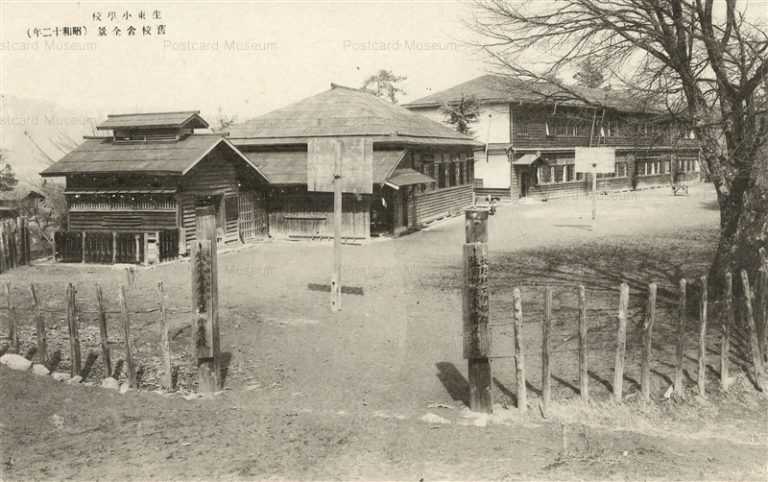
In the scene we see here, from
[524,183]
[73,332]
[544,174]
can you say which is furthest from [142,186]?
[544,174]

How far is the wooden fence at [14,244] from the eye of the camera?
1872 centimetres

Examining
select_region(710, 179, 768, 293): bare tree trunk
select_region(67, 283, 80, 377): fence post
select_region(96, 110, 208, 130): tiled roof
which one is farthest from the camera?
select_region(96, 110, 208, 130): tiled roof

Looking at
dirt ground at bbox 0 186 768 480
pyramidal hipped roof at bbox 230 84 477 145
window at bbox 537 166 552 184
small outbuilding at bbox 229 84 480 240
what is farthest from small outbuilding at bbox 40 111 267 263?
window at bbox 537 166 552 184

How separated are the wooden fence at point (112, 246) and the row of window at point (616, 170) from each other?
26.3 metres

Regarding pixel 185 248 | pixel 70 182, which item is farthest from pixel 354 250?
pixel 70 182

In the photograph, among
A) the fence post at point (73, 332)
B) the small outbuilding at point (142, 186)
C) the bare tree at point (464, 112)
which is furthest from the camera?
the bare tree at point (464, 112)

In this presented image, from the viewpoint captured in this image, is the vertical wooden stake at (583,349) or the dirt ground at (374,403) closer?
the dirt ground at (374,403)

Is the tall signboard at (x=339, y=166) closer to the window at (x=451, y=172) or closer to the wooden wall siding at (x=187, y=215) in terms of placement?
the wooden wall siding at (x=187, y=215)

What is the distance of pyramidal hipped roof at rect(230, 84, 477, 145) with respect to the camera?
26.3 metres

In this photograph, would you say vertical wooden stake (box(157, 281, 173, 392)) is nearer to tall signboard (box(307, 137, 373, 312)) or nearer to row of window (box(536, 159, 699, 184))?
tall signboard (box(307, 137, 373, 312))

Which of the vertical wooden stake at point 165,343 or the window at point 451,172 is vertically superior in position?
the window at point 451,172

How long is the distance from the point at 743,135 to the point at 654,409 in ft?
17.2

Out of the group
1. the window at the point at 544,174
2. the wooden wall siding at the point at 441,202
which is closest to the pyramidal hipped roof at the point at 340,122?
the wooden wall siding at the point at 441,202

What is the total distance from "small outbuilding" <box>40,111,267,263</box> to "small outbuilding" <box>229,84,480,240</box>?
2.76 m
